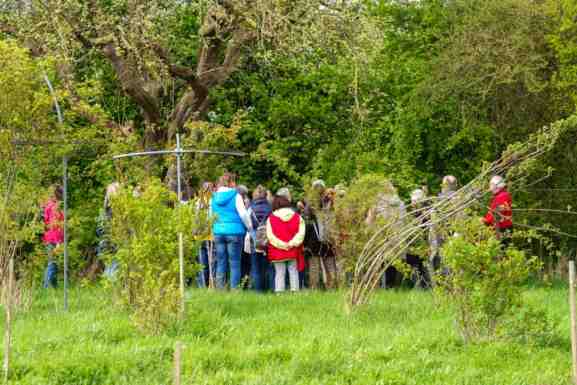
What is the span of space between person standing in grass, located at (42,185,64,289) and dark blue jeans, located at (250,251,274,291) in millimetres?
2838

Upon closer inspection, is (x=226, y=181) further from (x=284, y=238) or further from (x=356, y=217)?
(x=356, y=217)

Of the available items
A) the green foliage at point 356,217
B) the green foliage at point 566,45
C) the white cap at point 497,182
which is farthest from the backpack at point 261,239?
the green foliage at point 566,45

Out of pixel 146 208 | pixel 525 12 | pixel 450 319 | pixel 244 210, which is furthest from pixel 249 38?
pixel 450 319

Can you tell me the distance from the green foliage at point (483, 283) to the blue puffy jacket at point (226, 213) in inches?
204

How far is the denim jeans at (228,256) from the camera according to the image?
1584cm

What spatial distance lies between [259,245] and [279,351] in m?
5.97

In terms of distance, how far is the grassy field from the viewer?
30.4 ft

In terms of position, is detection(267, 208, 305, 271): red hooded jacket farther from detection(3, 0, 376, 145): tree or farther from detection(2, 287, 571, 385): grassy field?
detection(3, 0, 376, 145): tree

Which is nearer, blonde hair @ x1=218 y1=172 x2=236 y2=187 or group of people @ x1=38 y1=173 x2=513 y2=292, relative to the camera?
group of people @ x1=38 y1=173 x2=513 y2=292

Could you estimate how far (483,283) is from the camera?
35.3 ft

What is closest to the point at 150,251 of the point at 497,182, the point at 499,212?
the point at 497,182

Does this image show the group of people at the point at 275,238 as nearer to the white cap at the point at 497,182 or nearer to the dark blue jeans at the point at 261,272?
the dark blue jeans at the point at 261,272

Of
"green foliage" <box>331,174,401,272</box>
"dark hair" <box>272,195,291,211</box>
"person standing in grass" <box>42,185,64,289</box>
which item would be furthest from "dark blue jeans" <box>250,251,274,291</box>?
"person standing in grass" <box>42,185,64,289</box>

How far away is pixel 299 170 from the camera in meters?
21.9
